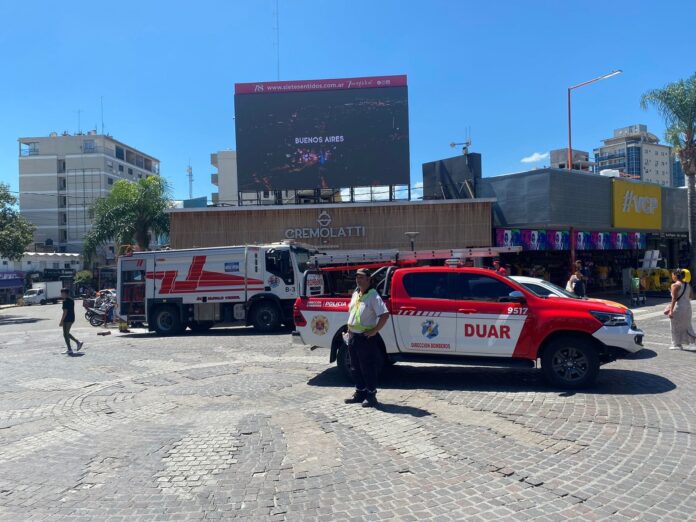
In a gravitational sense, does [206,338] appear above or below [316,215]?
below

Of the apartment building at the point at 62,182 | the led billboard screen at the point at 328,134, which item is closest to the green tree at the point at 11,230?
the led billboard screen at the point at 328,134

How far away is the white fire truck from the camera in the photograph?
1571 centimetres

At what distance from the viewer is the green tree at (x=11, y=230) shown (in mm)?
30047

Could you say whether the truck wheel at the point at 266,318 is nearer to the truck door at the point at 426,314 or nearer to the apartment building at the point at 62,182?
the truck door at the point at 426,314

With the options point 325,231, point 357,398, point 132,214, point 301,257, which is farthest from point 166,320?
point 132,214

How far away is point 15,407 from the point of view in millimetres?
7543

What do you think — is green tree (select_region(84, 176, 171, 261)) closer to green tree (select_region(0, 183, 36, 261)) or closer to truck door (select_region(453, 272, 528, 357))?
green tree (select_region(0, 183, 36, 261))

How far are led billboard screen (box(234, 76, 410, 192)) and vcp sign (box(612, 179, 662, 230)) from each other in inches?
367

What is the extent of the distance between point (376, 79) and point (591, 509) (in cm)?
2169

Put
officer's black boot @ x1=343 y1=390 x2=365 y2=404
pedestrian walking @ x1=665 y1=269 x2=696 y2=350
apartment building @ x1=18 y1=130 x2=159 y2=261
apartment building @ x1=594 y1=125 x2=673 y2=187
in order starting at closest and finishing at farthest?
officer's black boot @ x1=343 y1=390 x2=365 y2=404, pedestrian walking @ x1=665 y1=269 x2=696 y2=350, apartment building @ x1=18 y1=130 x2=159 y2=261, apartment building @ x1=594 y1=125 x2=673 y2=187

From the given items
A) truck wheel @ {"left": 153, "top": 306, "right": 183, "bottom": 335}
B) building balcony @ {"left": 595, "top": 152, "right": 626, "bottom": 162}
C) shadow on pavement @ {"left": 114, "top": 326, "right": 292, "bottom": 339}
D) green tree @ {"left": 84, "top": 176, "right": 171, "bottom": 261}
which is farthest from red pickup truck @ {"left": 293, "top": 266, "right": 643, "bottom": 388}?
building balcony @ {"left": 595, "top": 152, "right": 626, "bottom": 162}

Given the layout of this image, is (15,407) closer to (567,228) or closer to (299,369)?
(299,369)

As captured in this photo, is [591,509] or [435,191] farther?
[435,191]

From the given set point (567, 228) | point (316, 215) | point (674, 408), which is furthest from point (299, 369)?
point (567, 228)
